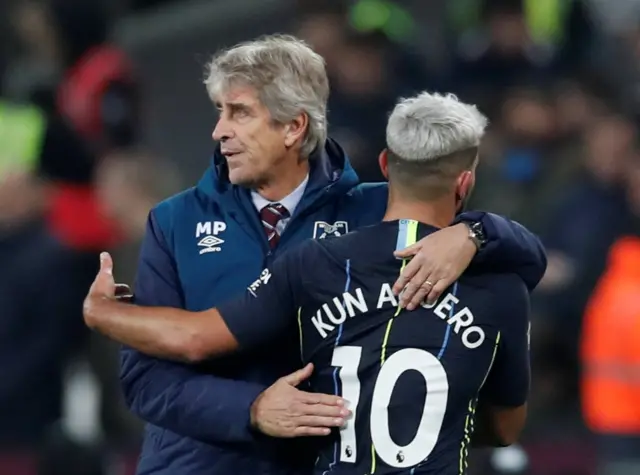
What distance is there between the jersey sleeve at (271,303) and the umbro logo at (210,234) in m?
0.28

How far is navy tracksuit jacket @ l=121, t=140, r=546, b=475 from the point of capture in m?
4.41

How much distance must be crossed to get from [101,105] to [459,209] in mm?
5042

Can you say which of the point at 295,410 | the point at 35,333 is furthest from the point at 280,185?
the point at 35,333

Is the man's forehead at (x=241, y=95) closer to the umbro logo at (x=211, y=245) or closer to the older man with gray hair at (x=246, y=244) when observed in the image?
the older man with gray hair at (x=246, y=244)

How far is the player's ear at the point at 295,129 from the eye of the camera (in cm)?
456

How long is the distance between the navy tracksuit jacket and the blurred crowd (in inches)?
91.6

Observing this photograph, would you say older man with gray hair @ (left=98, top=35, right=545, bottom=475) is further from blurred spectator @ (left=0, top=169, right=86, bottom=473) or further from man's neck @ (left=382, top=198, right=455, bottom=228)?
blurred spectator @ (left=0, top=169, right=86, bottom=473)

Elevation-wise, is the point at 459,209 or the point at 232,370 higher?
the point at 459,209

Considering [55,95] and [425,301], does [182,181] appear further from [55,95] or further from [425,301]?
[425,301]

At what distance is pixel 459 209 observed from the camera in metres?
4.49

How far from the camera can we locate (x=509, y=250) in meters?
4.38

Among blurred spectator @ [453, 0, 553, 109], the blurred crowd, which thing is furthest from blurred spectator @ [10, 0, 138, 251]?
blurred spectator @ [453, 0, 553, 109]

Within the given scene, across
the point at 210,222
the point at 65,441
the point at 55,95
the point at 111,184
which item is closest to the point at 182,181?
the point at 55,95

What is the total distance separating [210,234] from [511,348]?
2.84 feet
